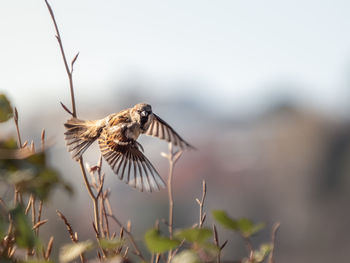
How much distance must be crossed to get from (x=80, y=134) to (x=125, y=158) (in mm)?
137

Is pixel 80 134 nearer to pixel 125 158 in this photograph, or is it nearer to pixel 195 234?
pixel 125 158

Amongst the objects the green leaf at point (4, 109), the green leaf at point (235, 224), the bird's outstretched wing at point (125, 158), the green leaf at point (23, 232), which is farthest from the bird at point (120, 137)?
the green leaf at point (23, 232)

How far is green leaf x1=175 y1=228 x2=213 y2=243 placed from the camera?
1.94 feet

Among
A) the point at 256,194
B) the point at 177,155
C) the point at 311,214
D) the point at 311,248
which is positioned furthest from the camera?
the point at 256,194

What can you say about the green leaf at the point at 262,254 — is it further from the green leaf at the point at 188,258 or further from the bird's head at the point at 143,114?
the bird's head at the point at 143,114

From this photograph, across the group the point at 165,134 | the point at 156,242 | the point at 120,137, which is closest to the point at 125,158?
the point at 120,137

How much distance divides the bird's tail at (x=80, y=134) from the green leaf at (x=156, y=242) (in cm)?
74

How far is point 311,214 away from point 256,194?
263cm

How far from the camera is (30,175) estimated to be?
0.50m

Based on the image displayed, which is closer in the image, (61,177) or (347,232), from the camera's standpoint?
(61,177)

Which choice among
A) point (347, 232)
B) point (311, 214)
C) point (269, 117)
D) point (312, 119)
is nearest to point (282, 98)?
point (269, 117)

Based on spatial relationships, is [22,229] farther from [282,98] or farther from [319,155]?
[282,98]

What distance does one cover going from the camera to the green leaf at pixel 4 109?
821mm

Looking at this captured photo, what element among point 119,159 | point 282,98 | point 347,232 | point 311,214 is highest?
point 119,159
